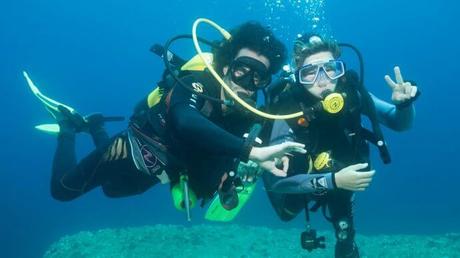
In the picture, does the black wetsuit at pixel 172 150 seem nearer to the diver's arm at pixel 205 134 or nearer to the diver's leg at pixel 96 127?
the diver's arm at pixel 205 134

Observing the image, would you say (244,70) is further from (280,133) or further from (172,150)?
(172,150)

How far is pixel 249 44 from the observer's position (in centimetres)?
436

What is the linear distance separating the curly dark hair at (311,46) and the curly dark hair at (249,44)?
42cm

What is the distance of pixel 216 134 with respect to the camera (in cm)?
322

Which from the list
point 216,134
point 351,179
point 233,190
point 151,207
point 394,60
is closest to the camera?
point 216,134

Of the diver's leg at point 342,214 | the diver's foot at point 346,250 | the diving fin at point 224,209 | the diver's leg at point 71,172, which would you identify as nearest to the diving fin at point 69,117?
the diver's leg at point 71,172

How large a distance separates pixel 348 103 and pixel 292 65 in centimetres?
93

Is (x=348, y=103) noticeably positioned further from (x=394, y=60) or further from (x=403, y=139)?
(x=394, y=60)

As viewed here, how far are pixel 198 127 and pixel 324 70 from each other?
1910 millimetres

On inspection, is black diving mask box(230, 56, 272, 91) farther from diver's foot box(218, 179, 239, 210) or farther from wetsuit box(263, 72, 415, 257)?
diver's foot box(218, 179, 239, 210)

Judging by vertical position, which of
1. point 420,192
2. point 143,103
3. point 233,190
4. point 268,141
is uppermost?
point 143,103

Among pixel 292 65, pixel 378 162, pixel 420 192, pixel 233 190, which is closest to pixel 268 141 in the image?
pixel 233 190

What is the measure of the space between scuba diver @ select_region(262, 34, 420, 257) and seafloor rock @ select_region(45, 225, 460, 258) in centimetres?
739

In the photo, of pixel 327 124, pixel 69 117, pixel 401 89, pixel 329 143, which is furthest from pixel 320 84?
pixel 69 117
